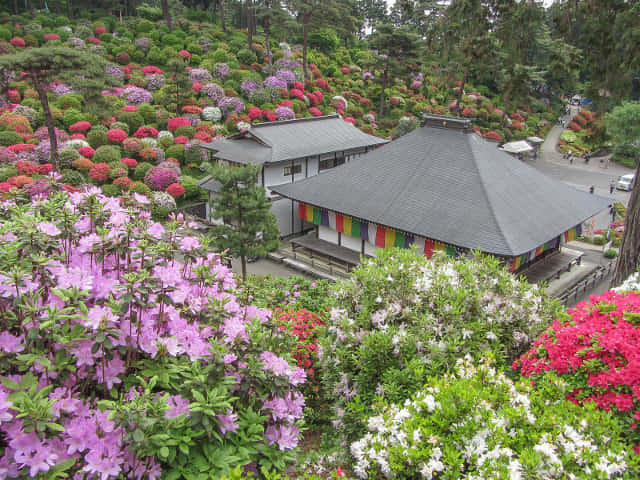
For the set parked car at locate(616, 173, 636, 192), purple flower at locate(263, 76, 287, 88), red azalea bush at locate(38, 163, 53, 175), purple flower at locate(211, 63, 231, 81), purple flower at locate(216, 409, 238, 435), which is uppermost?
purple flower at locate(211, 63, 231, 81)

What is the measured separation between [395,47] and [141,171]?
26.6 metres

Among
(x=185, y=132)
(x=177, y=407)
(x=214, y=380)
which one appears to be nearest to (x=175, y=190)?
(x=185, y=132)

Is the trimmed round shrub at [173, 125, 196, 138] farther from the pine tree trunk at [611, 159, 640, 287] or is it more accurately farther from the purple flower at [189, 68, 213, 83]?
the pine tree trunk at [611, 159, 640, 287]

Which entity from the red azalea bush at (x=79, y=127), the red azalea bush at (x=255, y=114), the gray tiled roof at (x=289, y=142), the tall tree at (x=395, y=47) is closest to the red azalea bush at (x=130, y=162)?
the red azalea bush at (x=79, y=127)

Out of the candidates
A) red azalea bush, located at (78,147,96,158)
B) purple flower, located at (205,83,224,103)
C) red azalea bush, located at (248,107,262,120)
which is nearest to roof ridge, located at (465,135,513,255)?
red azalea bush, located at (248,107,262,120)

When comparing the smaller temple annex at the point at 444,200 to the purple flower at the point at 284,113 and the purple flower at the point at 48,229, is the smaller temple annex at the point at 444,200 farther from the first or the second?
the purple flower at the point at 284,113

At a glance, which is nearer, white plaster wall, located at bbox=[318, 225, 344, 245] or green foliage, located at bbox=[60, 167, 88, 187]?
white plaster wall, located at bbox=[318, 225, 344, 245]

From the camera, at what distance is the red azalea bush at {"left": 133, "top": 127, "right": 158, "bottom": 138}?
89.0ft

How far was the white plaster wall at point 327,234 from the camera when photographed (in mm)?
20125

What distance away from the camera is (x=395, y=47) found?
132ft

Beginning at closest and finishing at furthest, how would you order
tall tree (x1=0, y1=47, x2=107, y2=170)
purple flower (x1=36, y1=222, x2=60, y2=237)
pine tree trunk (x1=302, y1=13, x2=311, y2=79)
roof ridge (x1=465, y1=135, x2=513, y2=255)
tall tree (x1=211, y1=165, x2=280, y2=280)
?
purple flower (x1=36, y1=222, x2=60, y2=237) < tall tree (x1=211, y1=165, x2=280, y2=280) < roof ridge (x1=465, y1=135, x2=513, y2=255) < tall tree (x1=0, y1=47, x2=107, y2=170) < pine tree trunk (x1=302, y1=13, x2=311, y2=79)

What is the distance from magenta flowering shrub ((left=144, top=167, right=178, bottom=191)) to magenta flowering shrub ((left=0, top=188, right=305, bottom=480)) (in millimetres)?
20291

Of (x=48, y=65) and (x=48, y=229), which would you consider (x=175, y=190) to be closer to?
(x=48, y=65)

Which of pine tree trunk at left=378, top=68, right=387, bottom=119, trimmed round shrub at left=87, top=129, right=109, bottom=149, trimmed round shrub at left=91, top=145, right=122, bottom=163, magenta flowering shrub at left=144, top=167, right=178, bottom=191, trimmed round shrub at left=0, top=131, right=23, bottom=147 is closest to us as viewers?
trimmed round shrub at left=0, top=131, right=23, bottom=147
